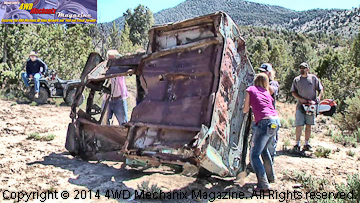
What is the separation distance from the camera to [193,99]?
4516mm

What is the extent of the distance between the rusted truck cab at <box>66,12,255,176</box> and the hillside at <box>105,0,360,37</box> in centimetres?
8662

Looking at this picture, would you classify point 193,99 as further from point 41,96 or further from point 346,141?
point 41,96

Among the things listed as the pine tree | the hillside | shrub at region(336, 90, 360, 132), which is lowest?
shrub at region(336, 90, 360, 132)

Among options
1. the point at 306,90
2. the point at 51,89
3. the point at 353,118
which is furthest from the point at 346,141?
the point at 51,89

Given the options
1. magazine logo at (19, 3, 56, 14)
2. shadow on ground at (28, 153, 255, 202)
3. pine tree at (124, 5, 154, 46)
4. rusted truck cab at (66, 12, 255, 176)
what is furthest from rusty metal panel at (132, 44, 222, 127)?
pine tree at (124, 5, 154, 46)

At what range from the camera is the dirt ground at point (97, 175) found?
4480mm

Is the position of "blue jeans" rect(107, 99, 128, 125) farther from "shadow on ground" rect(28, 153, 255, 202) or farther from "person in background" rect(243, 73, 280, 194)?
"person in background" rect(243, 73, 280, 194)

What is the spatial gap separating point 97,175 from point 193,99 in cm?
205

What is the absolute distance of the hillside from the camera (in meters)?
104

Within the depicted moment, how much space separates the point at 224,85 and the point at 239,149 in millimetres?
1054

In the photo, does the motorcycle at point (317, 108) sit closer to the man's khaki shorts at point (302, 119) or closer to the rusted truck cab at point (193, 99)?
the man's khaki shorts at point (302, 119)

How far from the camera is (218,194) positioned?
15.0 ft

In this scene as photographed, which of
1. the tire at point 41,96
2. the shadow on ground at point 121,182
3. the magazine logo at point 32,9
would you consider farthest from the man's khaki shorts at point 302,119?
the magazine logo at point 32,9

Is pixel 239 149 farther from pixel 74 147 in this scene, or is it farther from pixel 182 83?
pixel 74 147
